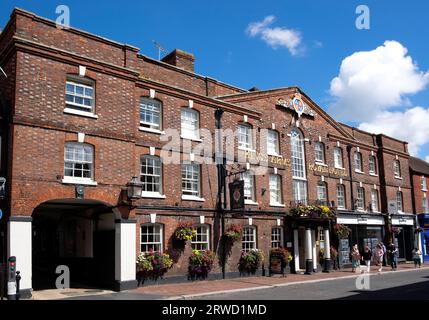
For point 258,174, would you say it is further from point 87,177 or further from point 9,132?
point 9,132

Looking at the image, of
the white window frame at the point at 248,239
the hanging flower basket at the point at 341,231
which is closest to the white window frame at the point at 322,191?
the hanging flower basket at the point at 341,231

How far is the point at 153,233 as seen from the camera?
18781 mm

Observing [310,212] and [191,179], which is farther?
[310,212]

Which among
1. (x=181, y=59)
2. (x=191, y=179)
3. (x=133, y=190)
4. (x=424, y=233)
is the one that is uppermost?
(x=181, y=59)

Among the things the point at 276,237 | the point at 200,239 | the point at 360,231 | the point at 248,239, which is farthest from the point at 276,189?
the point at 360,231

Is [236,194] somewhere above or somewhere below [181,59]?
below

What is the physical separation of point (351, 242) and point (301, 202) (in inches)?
235

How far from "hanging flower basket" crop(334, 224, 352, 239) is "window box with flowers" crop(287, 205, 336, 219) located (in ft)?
7.42

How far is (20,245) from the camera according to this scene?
1397 centimetres

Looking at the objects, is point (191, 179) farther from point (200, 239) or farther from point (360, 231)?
point (360, 231)

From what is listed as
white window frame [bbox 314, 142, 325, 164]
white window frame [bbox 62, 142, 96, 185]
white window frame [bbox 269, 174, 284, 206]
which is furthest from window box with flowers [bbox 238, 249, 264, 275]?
white window frame [bbox 62, 142, 96, 185]

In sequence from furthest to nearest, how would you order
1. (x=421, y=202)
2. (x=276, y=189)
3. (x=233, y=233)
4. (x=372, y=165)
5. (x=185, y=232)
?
(x=421, y=202)
(x=372, y=165)
(x=276, y=189)
(x=233, y=233)
(x=185, y=232)

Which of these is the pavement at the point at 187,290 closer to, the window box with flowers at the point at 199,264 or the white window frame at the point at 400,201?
the window box with flowers at the point at 199,264

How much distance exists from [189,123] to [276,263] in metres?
8.54
